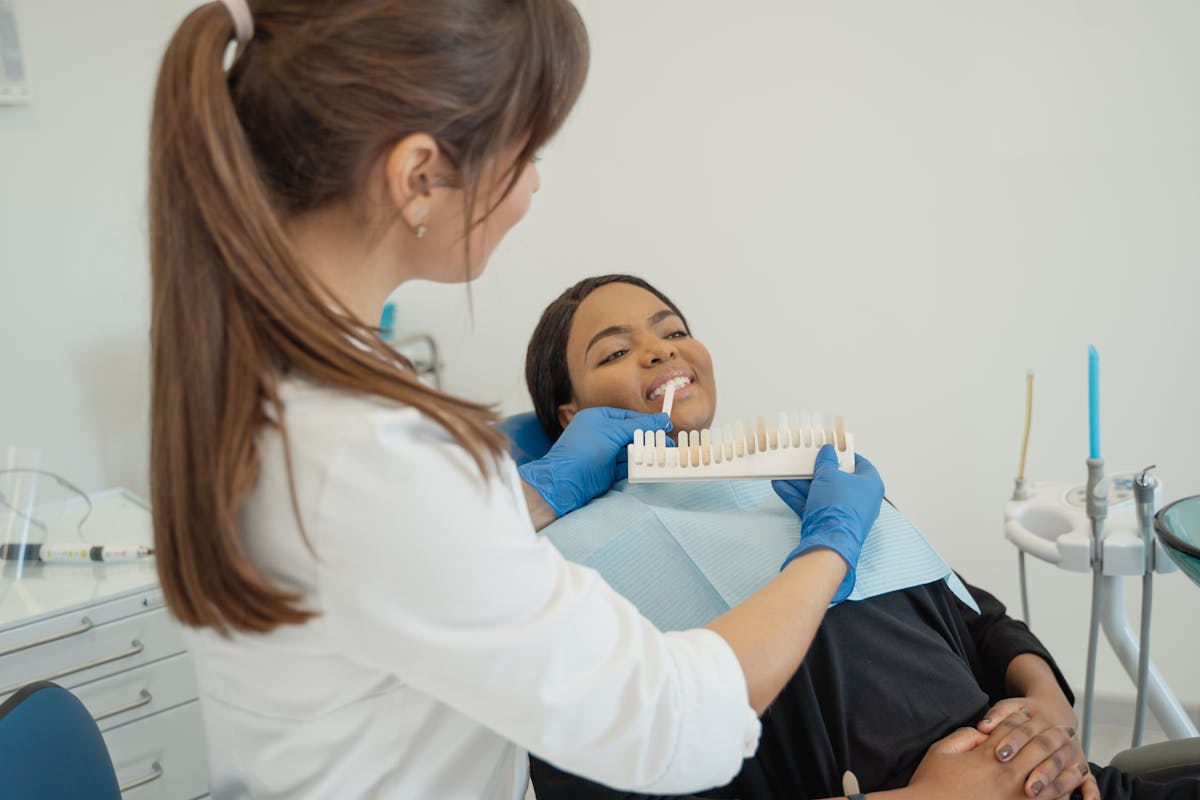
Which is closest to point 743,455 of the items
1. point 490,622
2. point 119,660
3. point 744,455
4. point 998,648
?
point 744,455

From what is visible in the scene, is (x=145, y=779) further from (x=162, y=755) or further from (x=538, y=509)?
(x=538, y=509)

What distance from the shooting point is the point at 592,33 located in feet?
7.16

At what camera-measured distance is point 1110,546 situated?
142 centimetres

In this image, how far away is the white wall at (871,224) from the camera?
5.95ft

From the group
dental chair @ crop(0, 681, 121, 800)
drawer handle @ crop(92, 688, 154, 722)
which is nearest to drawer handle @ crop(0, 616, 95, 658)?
drawer handle @ crop(92, 688, 154, 722)

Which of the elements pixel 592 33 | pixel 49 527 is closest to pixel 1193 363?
pixel 592 33

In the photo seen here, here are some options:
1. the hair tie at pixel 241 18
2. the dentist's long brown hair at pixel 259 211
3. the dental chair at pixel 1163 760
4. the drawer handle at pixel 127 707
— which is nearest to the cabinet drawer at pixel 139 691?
the drawer handle at pixel 127 707

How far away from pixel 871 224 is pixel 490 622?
155 centimetres

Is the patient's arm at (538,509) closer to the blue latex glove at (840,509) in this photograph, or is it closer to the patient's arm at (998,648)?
the blue latex glove at (840,509)

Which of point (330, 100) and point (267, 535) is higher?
point (330, 100)

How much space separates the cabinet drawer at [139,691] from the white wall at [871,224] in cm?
64

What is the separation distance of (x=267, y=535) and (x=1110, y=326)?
5.53ft

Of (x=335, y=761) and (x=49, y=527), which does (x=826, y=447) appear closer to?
(x=335, y=761)

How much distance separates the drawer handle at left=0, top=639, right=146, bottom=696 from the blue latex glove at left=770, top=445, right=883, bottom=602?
1.06m
